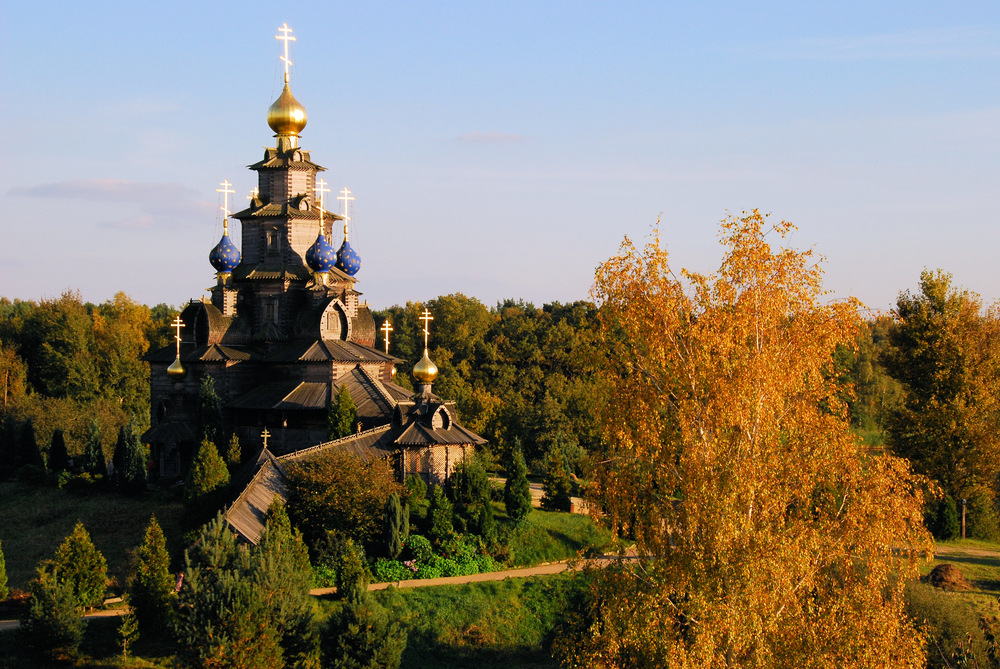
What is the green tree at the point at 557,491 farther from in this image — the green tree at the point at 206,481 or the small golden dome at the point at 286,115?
the small golden dome at the point at 286,115

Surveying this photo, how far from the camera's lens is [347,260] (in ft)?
126

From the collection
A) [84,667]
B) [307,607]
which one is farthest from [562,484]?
[84,667]

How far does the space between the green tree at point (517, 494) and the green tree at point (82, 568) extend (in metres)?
12.4

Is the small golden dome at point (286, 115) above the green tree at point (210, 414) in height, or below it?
above

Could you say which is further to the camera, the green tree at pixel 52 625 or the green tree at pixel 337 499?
the green tree at pixel 337 499

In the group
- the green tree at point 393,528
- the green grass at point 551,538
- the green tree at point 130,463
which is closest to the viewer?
the green tree at point 393,528

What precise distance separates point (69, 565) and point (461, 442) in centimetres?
1281

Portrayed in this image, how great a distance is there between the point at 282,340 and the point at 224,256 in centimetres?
414

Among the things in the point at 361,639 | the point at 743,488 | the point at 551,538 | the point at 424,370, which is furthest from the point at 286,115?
the point at 743,488

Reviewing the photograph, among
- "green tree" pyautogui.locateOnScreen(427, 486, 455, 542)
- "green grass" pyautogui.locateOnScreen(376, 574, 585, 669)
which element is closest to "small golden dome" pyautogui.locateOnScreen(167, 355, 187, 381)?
"green tree" pyautogui.locateOnScreen(427, 486, 455, 542)

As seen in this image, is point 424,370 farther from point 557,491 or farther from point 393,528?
point 393,528

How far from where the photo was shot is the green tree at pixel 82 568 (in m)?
21.6

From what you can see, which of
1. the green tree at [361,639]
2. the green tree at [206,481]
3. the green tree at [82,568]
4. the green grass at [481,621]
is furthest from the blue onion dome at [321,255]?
the green tree at [361,639]

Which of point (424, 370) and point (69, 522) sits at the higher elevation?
point (424, 370)
